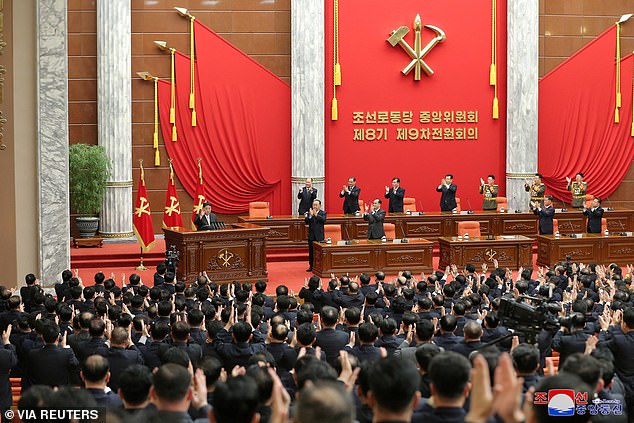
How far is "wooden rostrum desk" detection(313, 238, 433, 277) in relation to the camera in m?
13.2

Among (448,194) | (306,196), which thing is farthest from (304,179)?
(448,194)

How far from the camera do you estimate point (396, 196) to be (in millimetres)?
15648

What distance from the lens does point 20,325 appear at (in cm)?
670

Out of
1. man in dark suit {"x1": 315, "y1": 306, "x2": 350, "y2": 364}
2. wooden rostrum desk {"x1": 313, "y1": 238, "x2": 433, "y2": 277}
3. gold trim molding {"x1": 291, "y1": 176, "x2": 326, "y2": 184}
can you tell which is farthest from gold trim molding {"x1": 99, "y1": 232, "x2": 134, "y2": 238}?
man in dark suit {"x1": 315, "y1": 306, "x2": 350, "y2": 364}

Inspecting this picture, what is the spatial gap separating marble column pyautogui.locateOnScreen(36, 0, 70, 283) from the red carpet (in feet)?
4.69

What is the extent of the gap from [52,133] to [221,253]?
9.47 ft

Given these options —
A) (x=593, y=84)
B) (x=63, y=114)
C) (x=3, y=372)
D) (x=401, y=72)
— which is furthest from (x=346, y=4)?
(x=3, y=372)

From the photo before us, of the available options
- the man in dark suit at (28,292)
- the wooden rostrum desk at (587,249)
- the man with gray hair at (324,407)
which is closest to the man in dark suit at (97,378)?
the man with gray hair at (324,407)

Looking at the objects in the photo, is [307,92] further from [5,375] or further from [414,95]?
[5,375]

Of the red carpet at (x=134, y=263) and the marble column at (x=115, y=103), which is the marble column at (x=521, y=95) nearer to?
the red carpet at (x=134, y=263)

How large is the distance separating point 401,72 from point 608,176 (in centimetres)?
491

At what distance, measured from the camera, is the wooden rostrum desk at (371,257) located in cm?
1325

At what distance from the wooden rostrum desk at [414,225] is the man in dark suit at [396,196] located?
0.44 m

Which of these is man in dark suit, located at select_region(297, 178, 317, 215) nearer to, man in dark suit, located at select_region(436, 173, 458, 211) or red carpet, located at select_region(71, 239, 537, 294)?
red carpet, located at select_region(71, 239, 537, 294)
